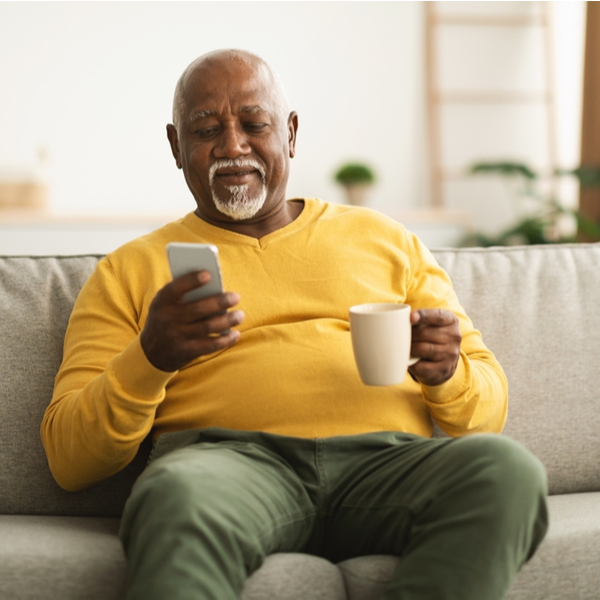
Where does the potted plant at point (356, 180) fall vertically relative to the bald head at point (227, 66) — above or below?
below

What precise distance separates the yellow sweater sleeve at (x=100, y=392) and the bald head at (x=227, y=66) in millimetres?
343

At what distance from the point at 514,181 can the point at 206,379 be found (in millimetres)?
3849

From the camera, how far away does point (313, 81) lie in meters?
4.45

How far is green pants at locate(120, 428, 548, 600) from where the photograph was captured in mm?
919

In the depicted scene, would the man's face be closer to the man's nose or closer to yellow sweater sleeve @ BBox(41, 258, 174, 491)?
the man's nose

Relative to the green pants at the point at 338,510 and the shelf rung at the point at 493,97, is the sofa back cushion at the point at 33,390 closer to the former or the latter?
the green pants at the point at 338,510

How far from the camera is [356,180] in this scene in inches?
166

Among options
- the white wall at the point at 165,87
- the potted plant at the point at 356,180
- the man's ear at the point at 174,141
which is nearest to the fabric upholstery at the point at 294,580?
the man's ear at the point at 174,141

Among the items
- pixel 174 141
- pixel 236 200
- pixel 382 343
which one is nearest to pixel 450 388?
pixel 382 343

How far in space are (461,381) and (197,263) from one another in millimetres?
504

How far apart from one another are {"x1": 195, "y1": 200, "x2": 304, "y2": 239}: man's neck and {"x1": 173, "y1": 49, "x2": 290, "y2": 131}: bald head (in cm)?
19

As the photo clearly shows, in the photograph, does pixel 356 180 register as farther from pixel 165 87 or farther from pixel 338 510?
pixel 338 510

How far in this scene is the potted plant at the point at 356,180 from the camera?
165 inches

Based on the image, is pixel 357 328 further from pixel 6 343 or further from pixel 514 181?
pixel 514 181
